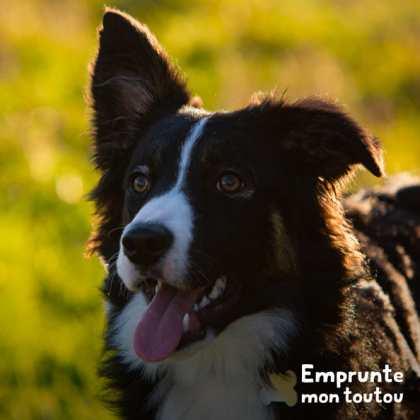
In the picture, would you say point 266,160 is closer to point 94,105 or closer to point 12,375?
point 94,105

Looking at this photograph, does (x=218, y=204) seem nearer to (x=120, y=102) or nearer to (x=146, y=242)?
(x=146, y=242)

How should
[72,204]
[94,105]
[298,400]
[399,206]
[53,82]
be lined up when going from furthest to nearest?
[53,82] → [72,204] → [399,206] → [94,105] → [298,400]

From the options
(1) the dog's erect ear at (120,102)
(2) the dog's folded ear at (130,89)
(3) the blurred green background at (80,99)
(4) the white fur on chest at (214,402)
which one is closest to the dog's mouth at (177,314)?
(4) the white fur on chest at (214,402)

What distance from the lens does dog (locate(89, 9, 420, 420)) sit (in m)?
3.39

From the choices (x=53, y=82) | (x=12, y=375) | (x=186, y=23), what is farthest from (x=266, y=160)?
(x=186, y=23)

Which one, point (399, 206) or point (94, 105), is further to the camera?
point (399, 206)

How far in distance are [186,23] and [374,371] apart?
9088mm

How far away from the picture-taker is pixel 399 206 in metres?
5.20

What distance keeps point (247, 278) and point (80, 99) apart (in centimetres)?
614

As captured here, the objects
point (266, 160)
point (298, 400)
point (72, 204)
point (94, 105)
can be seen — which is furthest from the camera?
point (72, 204)

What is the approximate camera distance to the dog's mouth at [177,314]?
3.35 metres

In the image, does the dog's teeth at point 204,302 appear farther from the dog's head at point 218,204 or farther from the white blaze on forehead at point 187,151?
the white blaze on forehead at point 187,151

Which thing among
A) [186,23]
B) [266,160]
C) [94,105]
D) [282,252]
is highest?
[186,23]

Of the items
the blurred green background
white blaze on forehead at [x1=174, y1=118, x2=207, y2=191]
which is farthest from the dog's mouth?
the blurred green background
